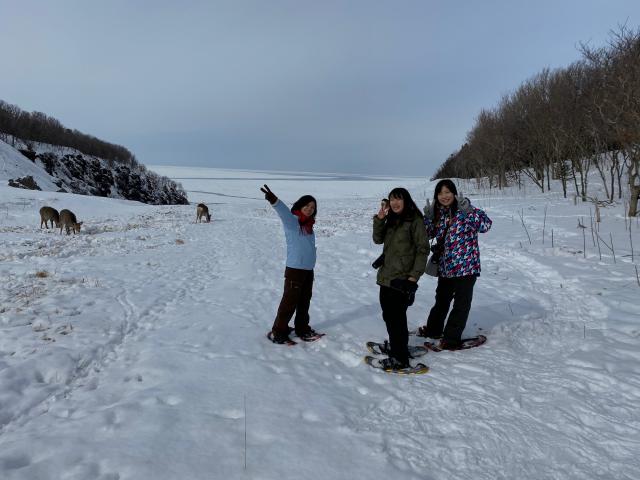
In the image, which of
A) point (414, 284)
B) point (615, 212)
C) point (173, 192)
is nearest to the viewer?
point (414, 284)

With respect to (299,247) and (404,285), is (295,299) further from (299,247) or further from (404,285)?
(404,285)

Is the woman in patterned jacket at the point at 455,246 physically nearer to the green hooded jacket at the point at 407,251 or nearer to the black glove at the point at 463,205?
the black glove at the point at 463,205

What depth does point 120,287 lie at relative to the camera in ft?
25.9

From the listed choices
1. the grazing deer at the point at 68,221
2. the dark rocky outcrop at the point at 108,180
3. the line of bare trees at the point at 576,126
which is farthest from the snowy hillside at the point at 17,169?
the line of bare trees at the point at 576,126

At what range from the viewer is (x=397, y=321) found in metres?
4.30

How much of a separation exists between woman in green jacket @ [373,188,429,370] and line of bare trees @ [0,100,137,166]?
87.2 metres

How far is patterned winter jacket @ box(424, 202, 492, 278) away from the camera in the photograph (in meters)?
4.54

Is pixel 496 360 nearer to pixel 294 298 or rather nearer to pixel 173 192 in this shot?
pixel 294 298

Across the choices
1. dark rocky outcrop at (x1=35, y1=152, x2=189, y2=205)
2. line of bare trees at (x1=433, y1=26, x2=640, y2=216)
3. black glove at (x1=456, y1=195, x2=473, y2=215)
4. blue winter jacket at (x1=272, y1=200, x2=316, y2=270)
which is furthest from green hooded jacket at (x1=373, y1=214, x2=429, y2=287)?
dark rocky outcrop at (x1=35, y1=152, x2=189, y2=205)

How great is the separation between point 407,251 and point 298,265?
4.78 feet

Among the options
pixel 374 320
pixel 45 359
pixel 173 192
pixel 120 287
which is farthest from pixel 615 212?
pixel 173 192

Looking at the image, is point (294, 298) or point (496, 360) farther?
point (294, 298)

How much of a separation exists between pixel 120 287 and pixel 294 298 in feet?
15.9

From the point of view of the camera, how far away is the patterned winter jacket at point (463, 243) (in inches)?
179
